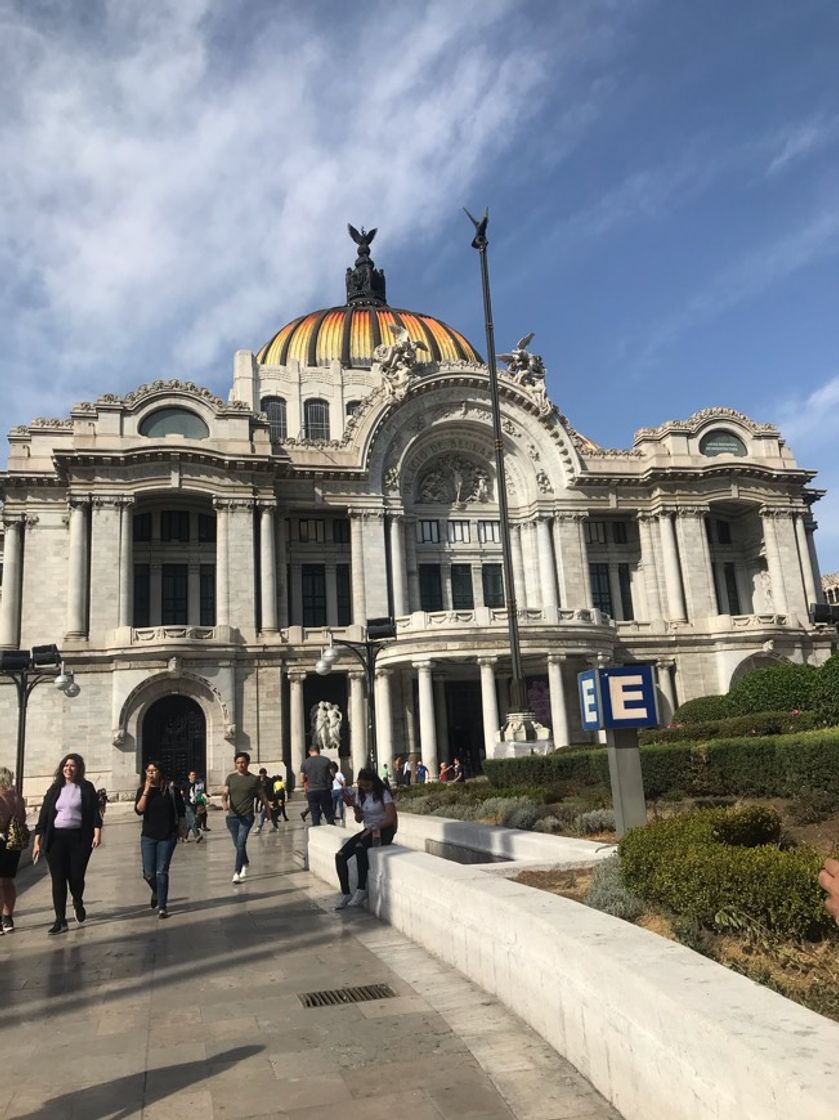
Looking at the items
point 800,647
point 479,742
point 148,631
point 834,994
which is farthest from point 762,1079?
point 800,647

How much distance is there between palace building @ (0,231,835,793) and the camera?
3925cm

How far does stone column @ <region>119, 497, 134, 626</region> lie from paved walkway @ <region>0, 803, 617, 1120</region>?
96.4 feet

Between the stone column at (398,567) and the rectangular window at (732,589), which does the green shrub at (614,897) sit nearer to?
the stone column at (398,567)

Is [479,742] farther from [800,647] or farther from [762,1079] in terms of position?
[762,1079]

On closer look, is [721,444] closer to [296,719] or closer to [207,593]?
[296,719]

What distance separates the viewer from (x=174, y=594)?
43594 mm

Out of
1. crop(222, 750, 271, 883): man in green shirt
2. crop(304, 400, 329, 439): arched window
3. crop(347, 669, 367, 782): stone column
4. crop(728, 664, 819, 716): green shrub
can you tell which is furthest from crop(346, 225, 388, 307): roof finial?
crop(222, 750, 271, 883): man in green shirt

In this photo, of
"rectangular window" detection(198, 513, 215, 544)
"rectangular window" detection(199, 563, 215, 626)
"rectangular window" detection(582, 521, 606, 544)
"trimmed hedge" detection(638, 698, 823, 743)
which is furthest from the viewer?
"rectangular window" detection(582, 521, 606, 544)

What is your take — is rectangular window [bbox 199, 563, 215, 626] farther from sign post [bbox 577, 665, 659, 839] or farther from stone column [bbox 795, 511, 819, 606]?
sign post [bbox 577, 665, 659, 839]

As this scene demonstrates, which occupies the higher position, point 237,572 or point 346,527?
point 346,527

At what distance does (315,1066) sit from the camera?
5.97m

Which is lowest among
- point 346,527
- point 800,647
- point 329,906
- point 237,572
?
point 329,906

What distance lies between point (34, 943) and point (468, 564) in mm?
38385

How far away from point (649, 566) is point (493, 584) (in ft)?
28.5
